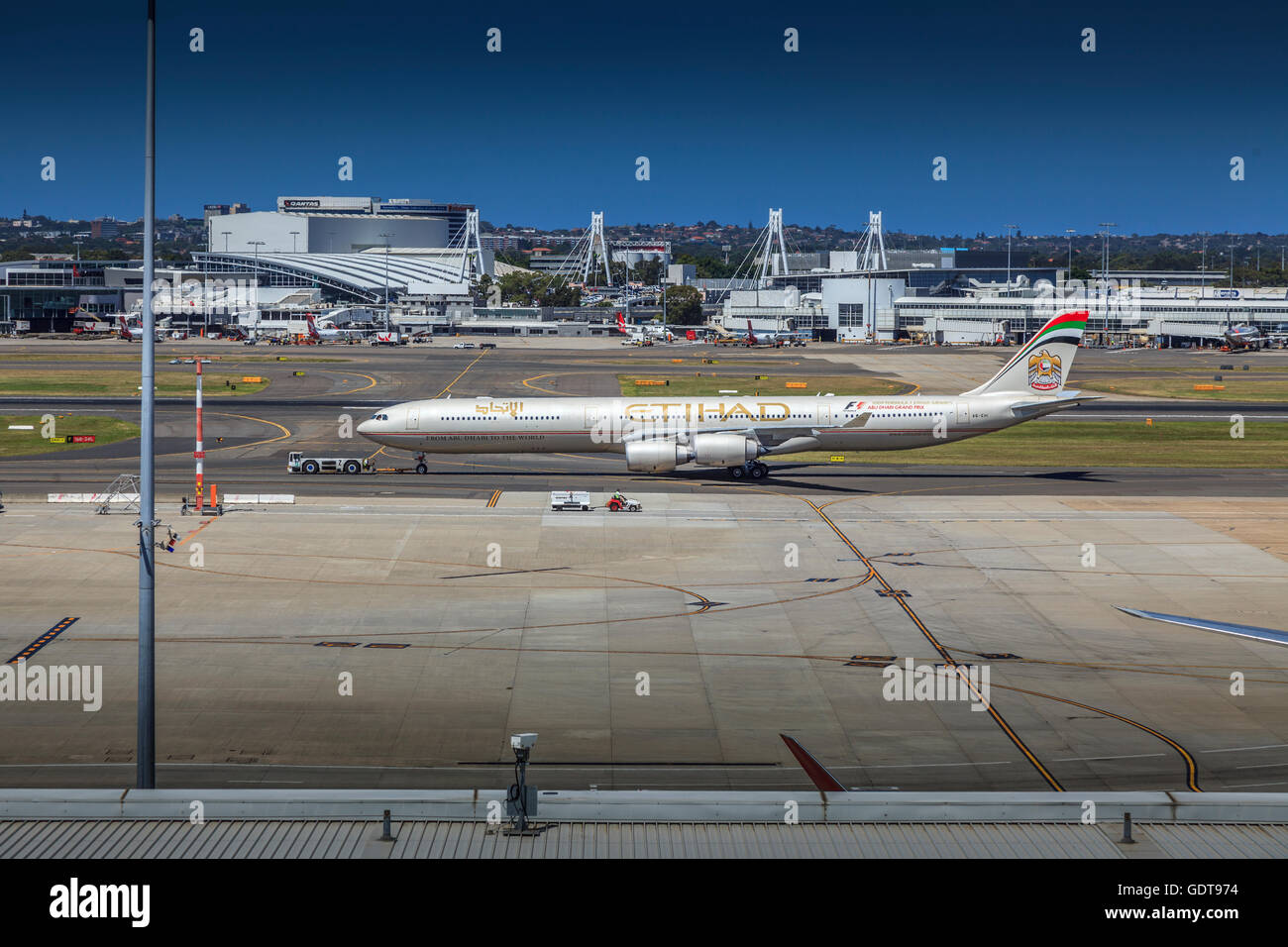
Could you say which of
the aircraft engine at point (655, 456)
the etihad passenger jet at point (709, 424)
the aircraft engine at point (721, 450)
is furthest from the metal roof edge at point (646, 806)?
the aircraft engine at point (721, 450)

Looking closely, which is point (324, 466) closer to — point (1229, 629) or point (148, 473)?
point (148, 473)

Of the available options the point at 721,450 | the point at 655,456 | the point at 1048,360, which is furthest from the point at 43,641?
the point at 1048,360

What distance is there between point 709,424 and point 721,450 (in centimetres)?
224

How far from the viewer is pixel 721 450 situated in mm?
71812

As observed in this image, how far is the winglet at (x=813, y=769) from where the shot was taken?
25.9 metres

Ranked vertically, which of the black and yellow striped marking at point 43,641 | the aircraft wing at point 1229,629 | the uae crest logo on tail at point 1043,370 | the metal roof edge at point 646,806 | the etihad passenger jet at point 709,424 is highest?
the uae crest logo on tail at point 1043,370

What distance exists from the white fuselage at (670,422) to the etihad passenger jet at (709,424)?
0.06m

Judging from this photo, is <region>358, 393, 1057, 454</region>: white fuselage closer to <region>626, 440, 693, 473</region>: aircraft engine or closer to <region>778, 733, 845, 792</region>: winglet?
<region>626, 440, 693, 473</region>: aircraft engine

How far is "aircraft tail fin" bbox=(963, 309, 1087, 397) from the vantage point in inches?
2980

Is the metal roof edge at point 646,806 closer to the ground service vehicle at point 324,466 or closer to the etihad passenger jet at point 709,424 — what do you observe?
the etihad passenger jet at point 709,424

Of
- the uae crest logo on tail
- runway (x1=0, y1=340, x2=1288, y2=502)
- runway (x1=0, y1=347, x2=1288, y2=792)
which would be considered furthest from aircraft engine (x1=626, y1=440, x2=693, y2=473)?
the uae crest logo on tail

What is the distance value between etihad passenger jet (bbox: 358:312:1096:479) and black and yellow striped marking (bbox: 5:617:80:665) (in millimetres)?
34475

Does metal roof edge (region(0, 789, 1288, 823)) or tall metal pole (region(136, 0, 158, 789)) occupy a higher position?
tall metal pole (region(136, 0, 158, 789))

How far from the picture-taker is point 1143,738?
3005 cm
